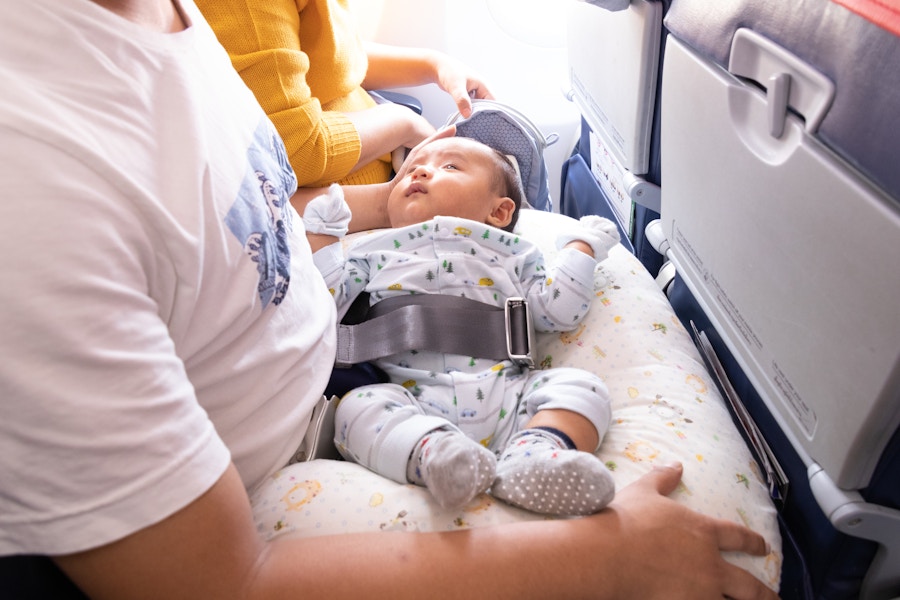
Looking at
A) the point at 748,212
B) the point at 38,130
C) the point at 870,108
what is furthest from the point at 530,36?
the point at 38,130

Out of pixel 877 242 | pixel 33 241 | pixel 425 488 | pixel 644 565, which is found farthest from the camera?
pixel 425 488

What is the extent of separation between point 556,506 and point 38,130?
616 mm

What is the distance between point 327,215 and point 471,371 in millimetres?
424

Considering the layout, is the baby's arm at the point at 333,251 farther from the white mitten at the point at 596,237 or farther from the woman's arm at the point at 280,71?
the white mitten at the point at 596,237

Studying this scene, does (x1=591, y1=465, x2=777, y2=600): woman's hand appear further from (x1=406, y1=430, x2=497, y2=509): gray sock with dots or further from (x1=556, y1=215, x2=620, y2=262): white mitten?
(x1=556, y1=215, x2=620, y2=262): white mitten

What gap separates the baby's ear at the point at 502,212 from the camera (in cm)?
146

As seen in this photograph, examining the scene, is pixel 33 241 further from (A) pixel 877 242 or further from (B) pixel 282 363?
(A) pixel 877 242

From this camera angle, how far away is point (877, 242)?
614 mm

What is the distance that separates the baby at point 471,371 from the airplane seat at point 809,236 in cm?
24

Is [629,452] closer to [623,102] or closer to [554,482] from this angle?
[554,482]

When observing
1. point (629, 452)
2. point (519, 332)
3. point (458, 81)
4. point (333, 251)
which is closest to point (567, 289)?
point (519, 332)

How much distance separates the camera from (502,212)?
148 cm

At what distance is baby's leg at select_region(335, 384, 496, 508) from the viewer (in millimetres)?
798

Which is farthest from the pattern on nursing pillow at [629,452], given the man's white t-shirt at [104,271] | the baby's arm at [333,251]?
the baby's arm at [333,251]
